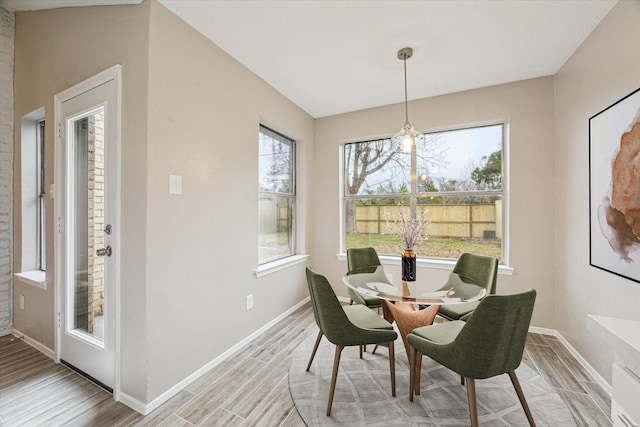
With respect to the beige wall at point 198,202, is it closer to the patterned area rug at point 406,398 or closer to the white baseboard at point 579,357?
the patterned area rug at point 406,398

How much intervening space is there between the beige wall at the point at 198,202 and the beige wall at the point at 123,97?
2.9 inches

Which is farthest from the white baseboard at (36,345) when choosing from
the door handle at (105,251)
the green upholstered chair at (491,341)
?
the green upholstered chair at (491,341)

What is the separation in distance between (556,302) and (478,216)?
1.10 m

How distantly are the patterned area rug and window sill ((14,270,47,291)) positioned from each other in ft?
7.70

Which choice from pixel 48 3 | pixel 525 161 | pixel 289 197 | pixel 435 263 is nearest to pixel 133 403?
pixel 289 197

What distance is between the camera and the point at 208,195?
2.14 m

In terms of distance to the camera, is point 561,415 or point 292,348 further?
point 292,348

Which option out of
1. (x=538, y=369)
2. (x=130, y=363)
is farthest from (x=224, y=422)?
(x=538, y=369)

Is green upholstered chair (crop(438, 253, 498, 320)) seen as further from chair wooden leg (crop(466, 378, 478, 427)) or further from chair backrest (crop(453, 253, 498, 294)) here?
chair wooden leg (crop(466, 378, 478, 427))

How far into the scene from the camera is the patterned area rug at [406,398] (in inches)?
63.3

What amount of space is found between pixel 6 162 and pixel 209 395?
3147mm

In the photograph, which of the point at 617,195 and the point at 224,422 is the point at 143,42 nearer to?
the point at 224,422

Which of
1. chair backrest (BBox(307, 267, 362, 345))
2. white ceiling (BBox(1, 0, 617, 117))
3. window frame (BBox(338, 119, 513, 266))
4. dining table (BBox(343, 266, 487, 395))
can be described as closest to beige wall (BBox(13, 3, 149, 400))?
white ceiling (BBox(1, 0, 617, 117))

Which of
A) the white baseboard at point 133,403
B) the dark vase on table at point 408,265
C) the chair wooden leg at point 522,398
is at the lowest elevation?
the white baseboard at point 133,403
